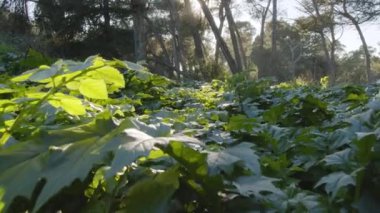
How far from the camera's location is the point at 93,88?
1051mm

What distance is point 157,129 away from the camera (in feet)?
2.98

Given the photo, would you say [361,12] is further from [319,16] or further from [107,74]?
[107,74]

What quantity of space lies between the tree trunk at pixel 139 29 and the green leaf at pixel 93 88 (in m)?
13.8

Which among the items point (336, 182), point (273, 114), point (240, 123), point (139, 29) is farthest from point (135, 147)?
point (139, 29)

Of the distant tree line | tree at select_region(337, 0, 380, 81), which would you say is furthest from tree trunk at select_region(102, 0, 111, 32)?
tree at select_region(337, 0, 380, 81)

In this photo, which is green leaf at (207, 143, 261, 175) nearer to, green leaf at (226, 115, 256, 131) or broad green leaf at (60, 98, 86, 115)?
broad green leaf at (60, 98, 86, 115)

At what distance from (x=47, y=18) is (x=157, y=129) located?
66.3 ft

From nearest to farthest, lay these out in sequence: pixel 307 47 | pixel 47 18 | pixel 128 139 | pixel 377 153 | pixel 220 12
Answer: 1. pixel 128 139
2. pixel 377 153
3. pixel 47 18
4. pixel 220 12
5. pixel 307 47

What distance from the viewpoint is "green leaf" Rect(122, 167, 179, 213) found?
85 centimetres

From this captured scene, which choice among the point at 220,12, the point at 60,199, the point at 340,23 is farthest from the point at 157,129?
the point at 220,12

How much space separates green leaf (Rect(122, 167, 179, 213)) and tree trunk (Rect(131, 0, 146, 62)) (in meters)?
14.1

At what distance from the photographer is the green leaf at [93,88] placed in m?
1.03

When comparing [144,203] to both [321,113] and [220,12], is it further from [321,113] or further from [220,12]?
[220,12]

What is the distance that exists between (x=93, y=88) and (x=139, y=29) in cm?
1576
